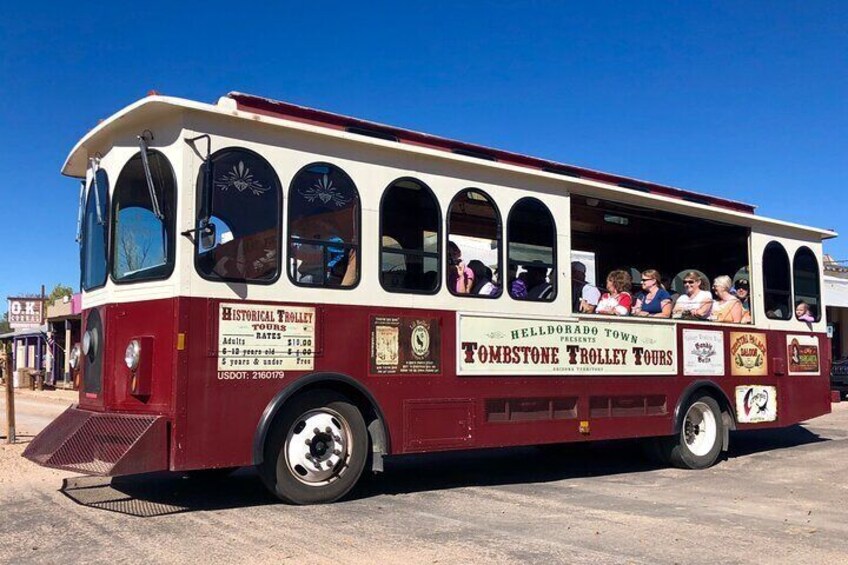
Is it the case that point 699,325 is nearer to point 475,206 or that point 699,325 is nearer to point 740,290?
point 740,290

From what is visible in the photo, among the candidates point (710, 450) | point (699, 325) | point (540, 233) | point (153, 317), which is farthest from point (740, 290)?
point (153, 317)

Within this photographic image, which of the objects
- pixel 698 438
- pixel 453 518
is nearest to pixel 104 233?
pixel 453 518

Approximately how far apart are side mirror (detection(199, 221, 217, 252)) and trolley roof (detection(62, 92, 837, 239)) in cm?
96

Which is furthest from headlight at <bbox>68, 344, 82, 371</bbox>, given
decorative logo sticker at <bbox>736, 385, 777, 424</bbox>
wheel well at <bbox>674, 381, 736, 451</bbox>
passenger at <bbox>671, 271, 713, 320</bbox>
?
decorative logo sticker at <bbox>736, 385, 777, 424</bbox>

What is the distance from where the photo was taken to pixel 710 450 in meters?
9.84

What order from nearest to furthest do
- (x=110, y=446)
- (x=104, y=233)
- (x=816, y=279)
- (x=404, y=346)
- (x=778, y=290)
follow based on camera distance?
(x=110, y=446) < (x=104, y=233) < (x=404, y=346) < (x=778, y=290) < (x=816, y=279)

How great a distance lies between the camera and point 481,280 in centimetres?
798

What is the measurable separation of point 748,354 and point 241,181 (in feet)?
23.9

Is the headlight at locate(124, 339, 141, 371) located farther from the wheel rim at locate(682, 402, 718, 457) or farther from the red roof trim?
the wheel rim at locate(682, 402, 718, 457)

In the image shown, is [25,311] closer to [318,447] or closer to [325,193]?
[325,193]

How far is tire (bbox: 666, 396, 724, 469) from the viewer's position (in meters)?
9.55

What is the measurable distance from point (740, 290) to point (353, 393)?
21.1 feet

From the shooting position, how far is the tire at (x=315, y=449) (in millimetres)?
6414

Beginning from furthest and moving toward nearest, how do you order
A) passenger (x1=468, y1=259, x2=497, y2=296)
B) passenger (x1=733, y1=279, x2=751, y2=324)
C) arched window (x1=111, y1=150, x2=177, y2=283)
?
passenger (x1=733, y1=279, x2=751, y2=324), passenger (x1=468, y1=259, x2=497, y2=296), arched window (x1=111, y1=150, x2=177, y2=283)
